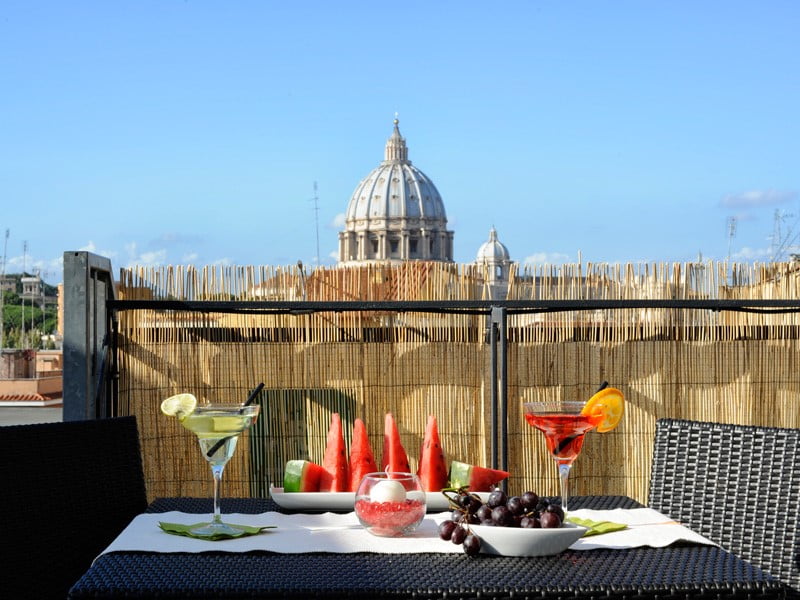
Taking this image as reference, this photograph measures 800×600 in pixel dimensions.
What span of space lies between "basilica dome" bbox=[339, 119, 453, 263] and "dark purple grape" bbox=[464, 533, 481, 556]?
88.8 meters

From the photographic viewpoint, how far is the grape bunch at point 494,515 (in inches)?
63.8

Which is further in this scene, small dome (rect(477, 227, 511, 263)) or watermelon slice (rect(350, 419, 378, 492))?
small dome (rect(477, 227, 511, 263))

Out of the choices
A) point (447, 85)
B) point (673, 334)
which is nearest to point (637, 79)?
point (447, 85)

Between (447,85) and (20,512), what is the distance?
3192 cm

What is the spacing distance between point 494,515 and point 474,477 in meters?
0.47

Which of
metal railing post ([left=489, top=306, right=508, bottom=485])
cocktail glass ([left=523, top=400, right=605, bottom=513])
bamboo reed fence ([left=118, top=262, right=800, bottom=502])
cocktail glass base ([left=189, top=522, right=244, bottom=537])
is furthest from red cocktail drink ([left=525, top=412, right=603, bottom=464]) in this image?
bamboo reed fence ([left=118, top=262, right=800, bottom=502])

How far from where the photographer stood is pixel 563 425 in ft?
6.09

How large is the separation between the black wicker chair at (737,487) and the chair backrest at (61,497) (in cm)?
108

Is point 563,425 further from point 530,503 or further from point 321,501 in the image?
point 321,501

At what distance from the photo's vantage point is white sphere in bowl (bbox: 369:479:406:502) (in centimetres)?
170

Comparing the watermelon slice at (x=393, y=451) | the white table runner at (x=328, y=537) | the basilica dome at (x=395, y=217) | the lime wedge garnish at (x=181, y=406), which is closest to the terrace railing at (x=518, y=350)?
the watermelon slice at (x=393, y=451)

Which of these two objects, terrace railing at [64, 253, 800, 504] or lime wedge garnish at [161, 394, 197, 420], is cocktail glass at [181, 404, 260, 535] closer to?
lime wedge garnish at [161, 394, 197, 420]

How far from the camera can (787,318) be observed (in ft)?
15.2

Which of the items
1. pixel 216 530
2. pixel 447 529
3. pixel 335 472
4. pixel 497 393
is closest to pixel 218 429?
pixel 216 530
